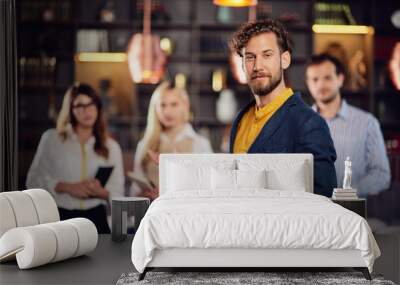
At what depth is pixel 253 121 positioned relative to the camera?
787 centimetres

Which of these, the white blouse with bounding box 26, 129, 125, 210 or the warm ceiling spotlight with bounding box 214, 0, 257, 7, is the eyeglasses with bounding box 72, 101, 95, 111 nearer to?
the white blouse with bounding box 26, 129, 125, 210

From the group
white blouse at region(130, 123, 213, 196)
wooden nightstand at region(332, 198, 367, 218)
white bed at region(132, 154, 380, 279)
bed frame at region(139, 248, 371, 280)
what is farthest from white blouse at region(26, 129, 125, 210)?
bed frame at region(139, 248, 371, 280)

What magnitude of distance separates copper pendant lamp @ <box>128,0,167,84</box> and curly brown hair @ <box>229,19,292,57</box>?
0.83 metres

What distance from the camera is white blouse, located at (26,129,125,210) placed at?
8188 millimetres

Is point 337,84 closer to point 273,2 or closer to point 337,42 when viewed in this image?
point 337,42

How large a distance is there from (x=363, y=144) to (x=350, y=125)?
0.79ft

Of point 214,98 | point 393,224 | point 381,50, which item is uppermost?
point 381,50

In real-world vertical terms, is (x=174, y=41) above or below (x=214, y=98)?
above

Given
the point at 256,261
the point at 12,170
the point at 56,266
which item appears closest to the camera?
the point at 256,261

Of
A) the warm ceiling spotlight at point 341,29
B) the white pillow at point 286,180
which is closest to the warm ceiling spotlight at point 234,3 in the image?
the warm ceiling spotlight at point 341,29

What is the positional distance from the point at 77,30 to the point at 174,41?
1.04 m

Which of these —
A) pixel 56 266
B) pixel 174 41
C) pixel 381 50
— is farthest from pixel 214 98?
pixel 56 266

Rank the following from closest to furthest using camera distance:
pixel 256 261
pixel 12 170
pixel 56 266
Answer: pixel 256 261 < pixel 56 266 < pixel 12 170

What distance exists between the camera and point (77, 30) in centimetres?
827
